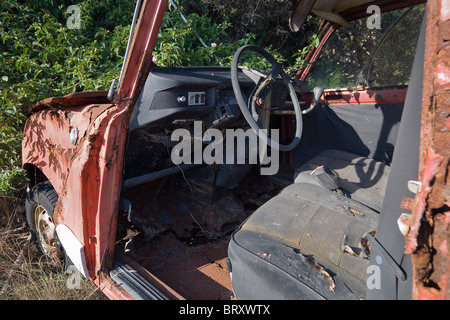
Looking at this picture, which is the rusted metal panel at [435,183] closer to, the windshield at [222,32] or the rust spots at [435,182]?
the rust spots at [435,182]

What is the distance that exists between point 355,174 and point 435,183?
5.77 ft

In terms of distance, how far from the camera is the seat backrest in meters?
1.06

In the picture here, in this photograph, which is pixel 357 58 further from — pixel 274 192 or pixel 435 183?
pixel 435 183

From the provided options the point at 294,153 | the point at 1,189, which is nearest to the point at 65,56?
the point at 1,189

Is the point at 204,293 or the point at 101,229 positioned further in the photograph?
the point at 204,293

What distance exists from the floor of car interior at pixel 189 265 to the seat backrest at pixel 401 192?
3.62 feet

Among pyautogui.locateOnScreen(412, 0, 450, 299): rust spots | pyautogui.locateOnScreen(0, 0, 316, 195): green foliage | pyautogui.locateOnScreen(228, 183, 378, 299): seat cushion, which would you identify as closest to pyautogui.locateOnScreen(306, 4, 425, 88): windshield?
pyautogui.locateOnScreen(0, 0, 316, 195): green foliage

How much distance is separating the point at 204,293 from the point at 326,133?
2.03 meters

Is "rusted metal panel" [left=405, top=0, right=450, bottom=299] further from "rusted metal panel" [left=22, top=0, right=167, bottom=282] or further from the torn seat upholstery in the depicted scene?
"rusted metal panel" [left=22, top=0, right=167, bottom=282]

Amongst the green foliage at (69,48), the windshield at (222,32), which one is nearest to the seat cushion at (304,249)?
the green foliage at (69,48)

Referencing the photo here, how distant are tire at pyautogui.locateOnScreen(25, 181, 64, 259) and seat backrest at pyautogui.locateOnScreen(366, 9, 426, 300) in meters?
1.98

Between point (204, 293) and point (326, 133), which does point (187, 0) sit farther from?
point (204, 293)

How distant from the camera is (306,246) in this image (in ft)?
5.40

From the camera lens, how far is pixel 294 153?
10.5 feet
